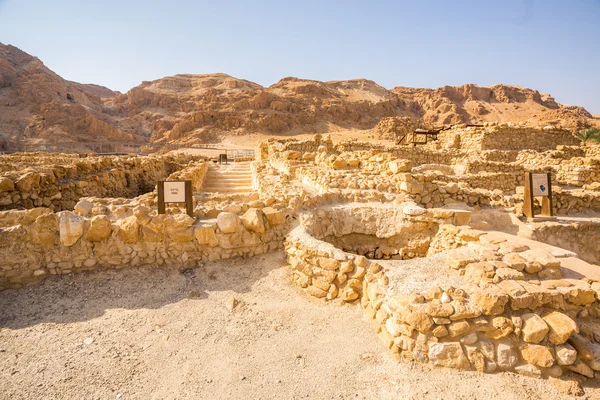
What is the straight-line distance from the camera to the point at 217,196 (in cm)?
630

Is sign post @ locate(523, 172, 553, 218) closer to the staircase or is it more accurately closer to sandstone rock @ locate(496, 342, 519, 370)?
sandstone rock @ locate(496, 342, 519, 370)

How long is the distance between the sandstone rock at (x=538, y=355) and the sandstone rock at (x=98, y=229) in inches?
192

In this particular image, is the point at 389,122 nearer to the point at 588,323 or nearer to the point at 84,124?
the point at 588,323

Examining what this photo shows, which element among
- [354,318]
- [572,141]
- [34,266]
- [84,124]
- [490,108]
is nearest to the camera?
[354,318]

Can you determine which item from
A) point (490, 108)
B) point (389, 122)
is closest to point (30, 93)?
point (389, 122)

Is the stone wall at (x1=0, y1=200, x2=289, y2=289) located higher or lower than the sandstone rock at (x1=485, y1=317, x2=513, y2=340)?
higher

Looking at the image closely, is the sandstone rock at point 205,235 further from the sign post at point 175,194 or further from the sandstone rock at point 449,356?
the sandstone rock at point 449,356

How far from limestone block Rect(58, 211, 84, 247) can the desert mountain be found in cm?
3821

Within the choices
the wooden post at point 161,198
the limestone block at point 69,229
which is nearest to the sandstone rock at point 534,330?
the wooden post at point 161,198

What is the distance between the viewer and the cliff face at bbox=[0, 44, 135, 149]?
34.7m

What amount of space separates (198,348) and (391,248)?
12.1ft

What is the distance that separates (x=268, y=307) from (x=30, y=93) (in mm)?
51936

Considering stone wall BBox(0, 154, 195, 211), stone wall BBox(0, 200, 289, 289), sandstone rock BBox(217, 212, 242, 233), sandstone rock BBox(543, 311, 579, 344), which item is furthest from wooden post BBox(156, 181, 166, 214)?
sandstone rock BBox(543, 311, 579, 344)

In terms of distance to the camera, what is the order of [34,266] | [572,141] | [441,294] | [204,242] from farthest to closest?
[572,141] → [204,242] → [34,266] → [441,294]
